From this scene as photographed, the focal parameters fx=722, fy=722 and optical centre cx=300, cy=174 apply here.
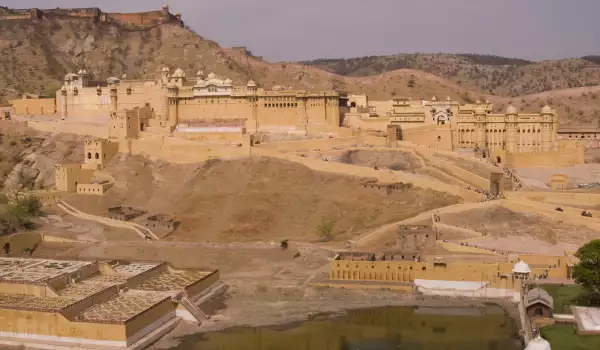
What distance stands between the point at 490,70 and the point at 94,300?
118715 millimetres

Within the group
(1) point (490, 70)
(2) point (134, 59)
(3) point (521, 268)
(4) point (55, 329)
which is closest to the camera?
(4) point (55, 329)

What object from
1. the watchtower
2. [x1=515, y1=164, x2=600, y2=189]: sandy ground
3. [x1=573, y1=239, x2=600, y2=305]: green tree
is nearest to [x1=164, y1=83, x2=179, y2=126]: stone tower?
the watchtower

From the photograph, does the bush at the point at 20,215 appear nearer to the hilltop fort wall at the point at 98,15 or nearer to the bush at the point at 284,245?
the bush at the point at 284,245

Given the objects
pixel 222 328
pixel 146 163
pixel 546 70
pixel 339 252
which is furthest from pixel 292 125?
pixel 546 70

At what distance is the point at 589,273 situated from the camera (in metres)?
31.0

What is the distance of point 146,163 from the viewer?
56812 mm

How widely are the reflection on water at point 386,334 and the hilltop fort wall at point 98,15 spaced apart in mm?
75934

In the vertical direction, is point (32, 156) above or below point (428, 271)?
above

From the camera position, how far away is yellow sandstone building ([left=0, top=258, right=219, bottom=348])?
2983 cm

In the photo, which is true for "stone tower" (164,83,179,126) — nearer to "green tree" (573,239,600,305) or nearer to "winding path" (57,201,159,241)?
"winding path" (57,201,159,241)

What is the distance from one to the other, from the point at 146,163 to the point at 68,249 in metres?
12.5

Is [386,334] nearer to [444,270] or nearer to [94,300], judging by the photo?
[444,270]

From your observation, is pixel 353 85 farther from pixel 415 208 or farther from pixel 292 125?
pixel 415 208

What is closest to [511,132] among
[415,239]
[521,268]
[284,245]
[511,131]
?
[511,131]
